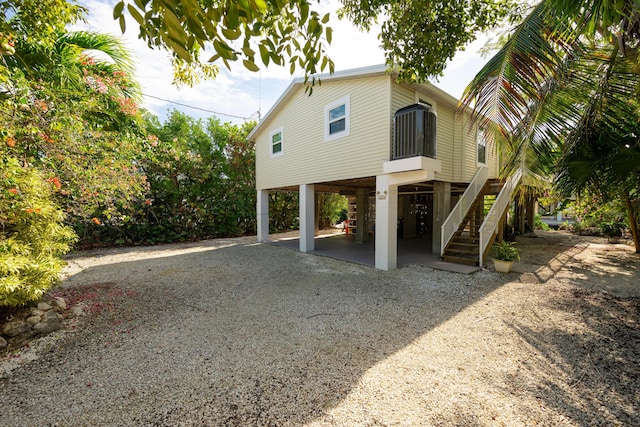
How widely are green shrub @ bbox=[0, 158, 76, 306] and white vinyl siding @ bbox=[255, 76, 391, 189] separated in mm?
5862

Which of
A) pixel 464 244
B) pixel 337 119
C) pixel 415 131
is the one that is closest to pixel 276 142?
pixel 337 119

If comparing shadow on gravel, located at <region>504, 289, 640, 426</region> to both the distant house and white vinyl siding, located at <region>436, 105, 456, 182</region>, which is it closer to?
the distant house

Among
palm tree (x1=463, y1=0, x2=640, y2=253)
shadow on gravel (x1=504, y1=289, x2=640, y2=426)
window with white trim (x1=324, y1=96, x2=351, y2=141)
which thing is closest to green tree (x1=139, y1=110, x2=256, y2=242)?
window with white trim (x1=324, y1=96, x2=351, y2=141)

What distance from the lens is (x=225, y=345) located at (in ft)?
11.5

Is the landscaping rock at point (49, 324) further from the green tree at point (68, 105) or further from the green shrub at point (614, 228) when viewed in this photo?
the green shrub at point (614, 228)

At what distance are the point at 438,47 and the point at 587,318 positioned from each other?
4.68 metres

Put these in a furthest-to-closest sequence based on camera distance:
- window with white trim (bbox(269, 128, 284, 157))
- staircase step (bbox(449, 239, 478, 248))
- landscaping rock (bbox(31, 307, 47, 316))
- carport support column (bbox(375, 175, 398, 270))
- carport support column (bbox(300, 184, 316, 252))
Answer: window with white trim (bbox(269, 128, 284, 157)) → carport support column (bbox(300, 184, 316, 252)) → staircase step (bbox(449, 239, 478, 248)) → carport support column (bbox(375, 175, 398, 270)) → landscaping rock (bbox(31, 307, 47, 316))

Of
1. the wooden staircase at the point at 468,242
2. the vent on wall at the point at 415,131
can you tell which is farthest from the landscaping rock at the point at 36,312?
the wooden staircase at the point at 468,242

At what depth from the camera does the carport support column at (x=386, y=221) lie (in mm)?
7141

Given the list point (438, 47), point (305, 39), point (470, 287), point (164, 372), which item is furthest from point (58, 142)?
point (470, 287)

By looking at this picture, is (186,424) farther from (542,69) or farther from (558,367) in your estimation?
(542,69)

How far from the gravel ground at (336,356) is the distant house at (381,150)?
2.42m

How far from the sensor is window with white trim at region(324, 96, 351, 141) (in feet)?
26.1

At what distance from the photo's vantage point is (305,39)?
6.53 ft
